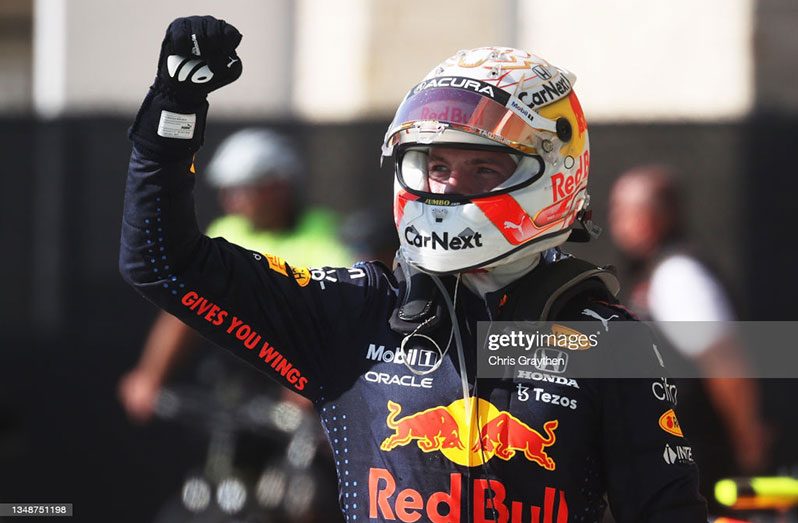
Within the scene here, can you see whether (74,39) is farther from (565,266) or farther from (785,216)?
(565,266)

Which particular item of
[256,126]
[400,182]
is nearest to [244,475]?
[256,126]

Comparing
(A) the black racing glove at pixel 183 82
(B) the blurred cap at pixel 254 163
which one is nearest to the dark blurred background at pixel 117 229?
(B) the blurred cap at pixel 254 163

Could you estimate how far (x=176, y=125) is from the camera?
2.61 m

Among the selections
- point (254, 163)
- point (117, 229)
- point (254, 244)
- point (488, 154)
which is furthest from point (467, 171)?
point (117, 229)

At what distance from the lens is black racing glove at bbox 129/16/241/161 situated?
8.46 ft

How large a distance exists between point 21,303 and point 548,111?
552 cm

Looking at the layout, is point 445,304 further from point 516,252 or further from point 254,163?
point 254,163

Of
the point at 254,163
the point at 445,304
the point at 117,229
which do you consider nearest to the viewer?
the point at 445,304

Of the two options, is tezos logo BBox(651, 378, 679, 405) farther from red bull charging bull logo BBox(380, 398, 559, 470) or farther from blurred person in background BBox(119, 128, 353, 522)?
blurred person in background BBox(119, 128, 353, 522)

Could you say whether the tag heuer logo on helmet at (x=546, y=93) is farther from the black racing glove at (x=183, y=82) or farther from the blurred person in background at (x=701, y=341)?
the blurred person in background at (x=701, y=341)

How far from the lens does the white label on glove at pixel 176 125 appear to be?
260 cm

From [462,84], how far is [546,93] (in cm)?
18

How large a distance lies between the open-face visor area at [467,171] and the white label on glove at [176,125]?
19.1 inches

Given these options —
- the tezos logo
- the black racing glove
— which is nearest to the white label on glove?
the black racing glove
